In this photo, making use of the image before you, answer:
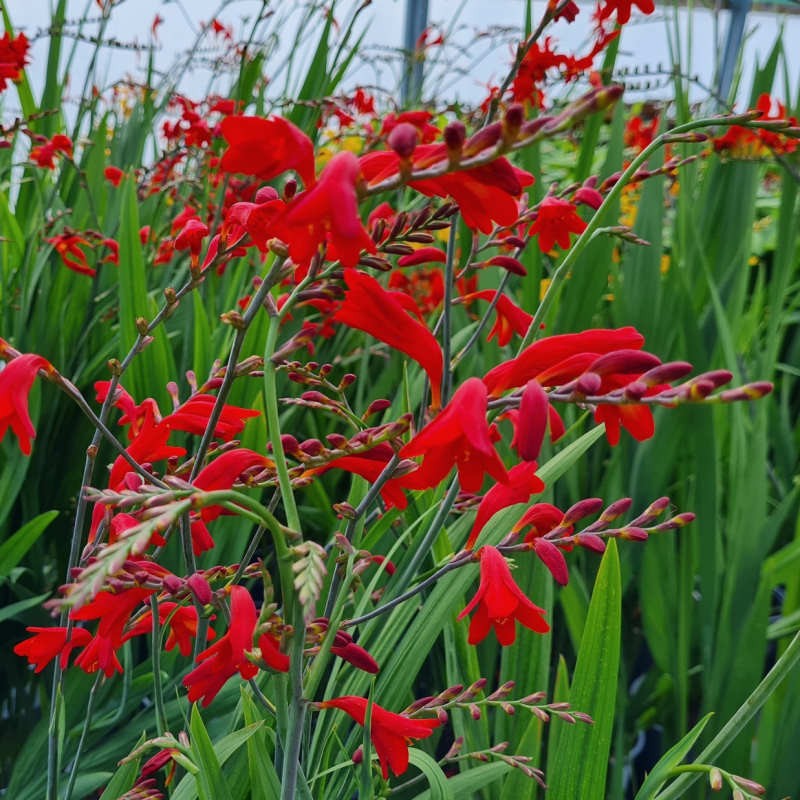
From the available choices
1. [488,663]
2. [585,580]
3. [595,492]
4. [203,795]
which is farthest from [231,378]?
[595,492]

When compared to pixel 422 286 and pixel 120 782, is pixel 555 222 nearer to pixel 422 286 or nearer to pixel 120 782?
pixel 120 782

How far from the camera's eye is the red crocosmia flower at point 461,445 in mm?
362

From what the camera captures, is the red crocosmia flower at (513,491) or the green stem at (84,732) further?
the green stem at (84,732)

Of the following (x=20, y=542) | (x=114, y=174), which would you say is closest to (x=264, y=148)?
(x=20, y=542)

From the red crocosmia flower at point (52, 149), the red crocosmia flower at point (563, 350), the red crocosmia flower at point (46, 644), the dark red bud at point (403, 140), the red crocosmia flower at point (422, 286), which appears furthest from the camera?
the red crocosmia flower at point (422, 286)

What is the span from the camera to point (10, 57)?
3.33ft

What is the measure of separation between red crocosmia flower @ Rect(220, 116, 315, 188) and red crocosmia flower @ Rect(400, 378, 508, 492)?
124 millimetres

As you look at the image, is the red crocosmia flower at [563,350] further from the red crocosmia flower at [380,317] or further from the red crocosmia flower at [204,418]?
the red crocosmia flower at [204,418]

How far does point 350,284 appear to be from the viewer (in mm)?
387

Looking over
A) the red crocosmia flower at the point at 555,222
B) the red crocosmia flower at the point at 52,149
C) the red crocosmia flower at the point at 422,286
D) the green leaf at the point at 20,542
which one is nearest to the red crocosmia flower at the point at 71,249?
the red crocosmia flower at the point at 52,149

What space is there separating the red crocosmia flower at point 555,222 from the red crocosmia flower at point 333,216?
0.33 metres

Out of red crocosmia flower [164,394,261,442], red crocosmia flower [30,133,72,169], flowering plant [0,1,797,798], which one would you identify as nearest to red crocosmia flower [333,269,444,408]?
flowering plant [0,1,797,798]

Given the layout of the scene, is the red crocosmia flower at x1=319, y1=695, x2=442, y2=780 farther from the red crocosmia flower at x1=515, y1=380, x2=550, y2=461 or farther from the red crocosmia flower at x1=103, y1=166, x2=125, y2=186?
the red crocosmia flower at x1=103, y1=166, x2=125, y2=186

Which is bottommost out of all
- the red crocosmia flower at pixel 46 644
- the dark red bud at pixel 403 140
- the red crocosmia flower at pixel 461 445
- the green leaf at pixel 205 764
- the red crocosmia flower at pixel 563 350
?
the green leaf at pixel 205 764
